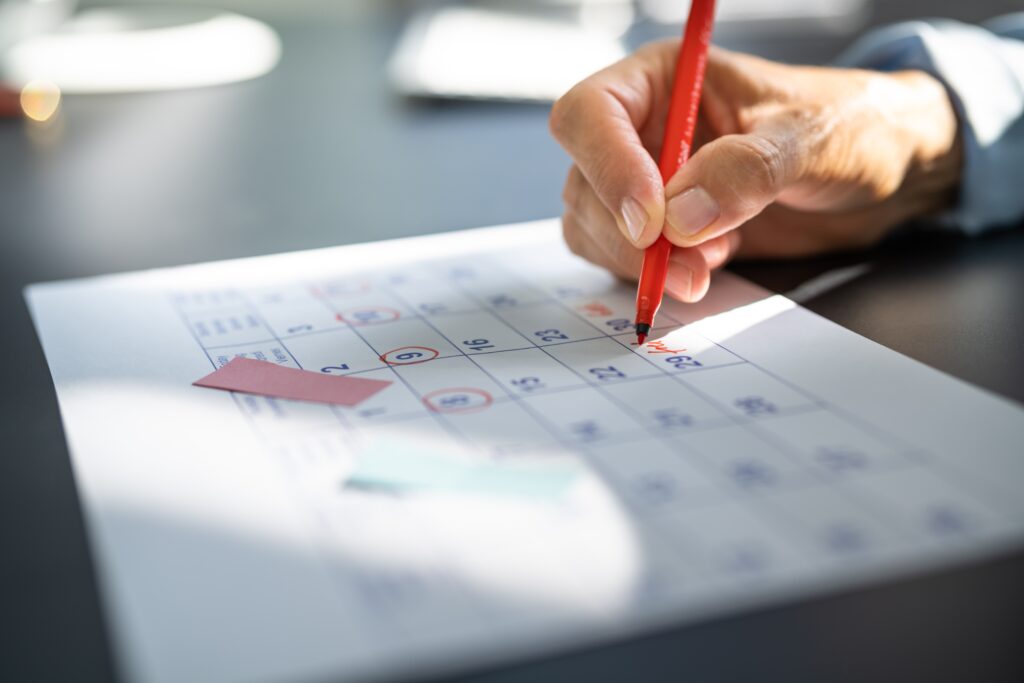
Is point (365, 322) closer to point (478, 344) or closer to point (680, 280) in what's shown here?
point (478, 344)

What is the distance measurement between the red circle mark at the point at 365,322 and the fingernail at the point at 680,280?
17 cm

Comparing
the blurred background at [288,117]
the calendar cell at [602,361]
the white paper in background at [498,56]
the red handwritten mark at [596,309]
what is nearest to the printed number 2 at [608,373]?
the calendar cell at [602,361]

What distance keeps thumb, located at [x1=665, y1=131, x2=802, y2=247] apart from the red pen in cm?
2

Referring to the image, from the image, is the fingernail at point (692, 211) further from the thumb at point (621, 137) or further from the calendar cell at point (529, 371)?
the calendar cell at point (529, 371)

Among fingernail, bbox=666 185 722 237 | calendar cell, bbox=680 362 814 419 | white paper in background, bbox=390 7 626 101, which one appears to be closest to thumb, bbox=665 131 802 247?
fingernail, bbox=666 185 722 237

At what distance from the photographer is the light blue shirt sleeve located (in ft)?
2.70

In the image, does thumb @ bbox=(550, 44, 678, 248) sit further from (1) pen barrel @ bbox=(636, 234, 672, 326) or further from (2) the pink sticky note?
(2) the pink sticky note

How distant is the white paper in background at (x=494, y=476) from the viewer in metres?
0.36

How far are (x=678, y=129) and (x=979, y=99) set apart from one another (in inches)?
12.7

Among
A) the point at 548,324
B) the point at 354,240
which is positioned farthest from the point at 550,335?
the point at 354,240

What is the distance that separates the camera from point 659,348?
23.7 inches

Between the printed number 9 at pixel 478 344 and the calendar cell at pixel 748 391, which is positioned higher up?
the calendar cell at pixel 748 391

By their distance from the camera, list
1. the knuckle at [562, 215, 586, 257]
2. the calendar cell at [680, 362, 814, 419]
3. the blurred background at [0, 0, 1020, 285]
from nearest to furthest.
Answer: the calendar cell at [680, 362, 814, 419] → the knuckle at [562, 215, 586, 257] → the blurred background at [0, 0, 1020, 285]

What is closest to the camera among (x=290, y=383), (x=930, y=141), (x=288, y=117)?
(x=290, y=383)
